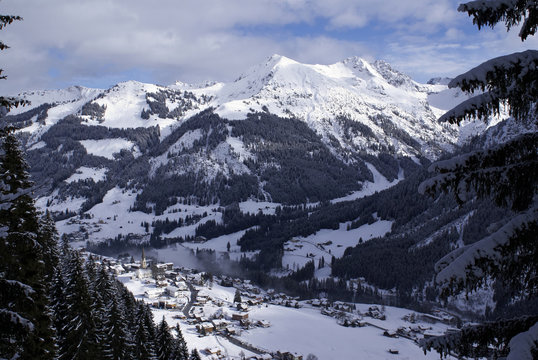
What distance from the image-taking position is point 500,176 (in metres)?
6.71

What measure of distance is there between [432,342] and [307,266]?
12257cm

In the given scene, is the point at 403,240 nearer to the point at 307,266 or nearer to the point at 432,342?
the point at 307,266

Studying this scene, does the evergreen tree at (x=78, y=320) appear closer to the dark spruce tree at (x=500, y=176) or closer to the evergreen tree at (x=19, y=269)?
the evergreen tree at (x=19, y=269)

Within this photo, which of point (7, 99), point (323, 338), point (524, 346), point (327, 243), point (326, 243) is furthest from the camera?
point (326, 243)

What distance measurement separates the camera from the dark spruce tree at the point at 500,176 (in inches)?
254

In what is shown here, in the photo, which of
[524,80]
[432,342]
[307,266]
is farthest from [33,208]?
[307,266]

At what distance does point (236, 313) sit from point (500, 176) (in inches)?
3116

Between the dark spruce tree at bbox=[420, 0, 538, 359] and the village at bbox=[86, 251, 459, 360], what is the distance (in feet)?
181

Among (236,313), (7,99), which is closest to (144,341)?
(7,99)

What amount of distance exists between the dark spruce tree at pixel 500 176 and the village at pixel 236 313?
5505cm

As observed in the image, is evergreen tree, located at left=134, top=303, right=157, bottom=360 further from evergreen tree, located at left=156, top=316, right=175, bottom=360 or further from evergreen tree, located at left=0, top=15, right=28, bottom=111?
evergreen tree, located at left=0, top=15, right=28, bottom=111

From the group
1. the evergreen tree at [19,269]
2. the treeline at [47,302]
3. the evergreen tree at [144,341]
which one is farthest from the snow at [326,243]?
the evergreen tree at [19,269]

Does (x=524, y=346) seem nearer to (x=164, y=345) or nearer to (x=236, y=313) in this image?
(x=164, y=345)

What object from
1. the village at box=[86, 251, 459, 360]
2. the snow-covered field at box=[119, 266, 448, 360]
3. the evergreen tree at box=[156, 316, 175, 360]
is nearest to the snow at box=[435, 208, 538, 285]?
the evergreen tree at box=[156, 316, 175, 360]
